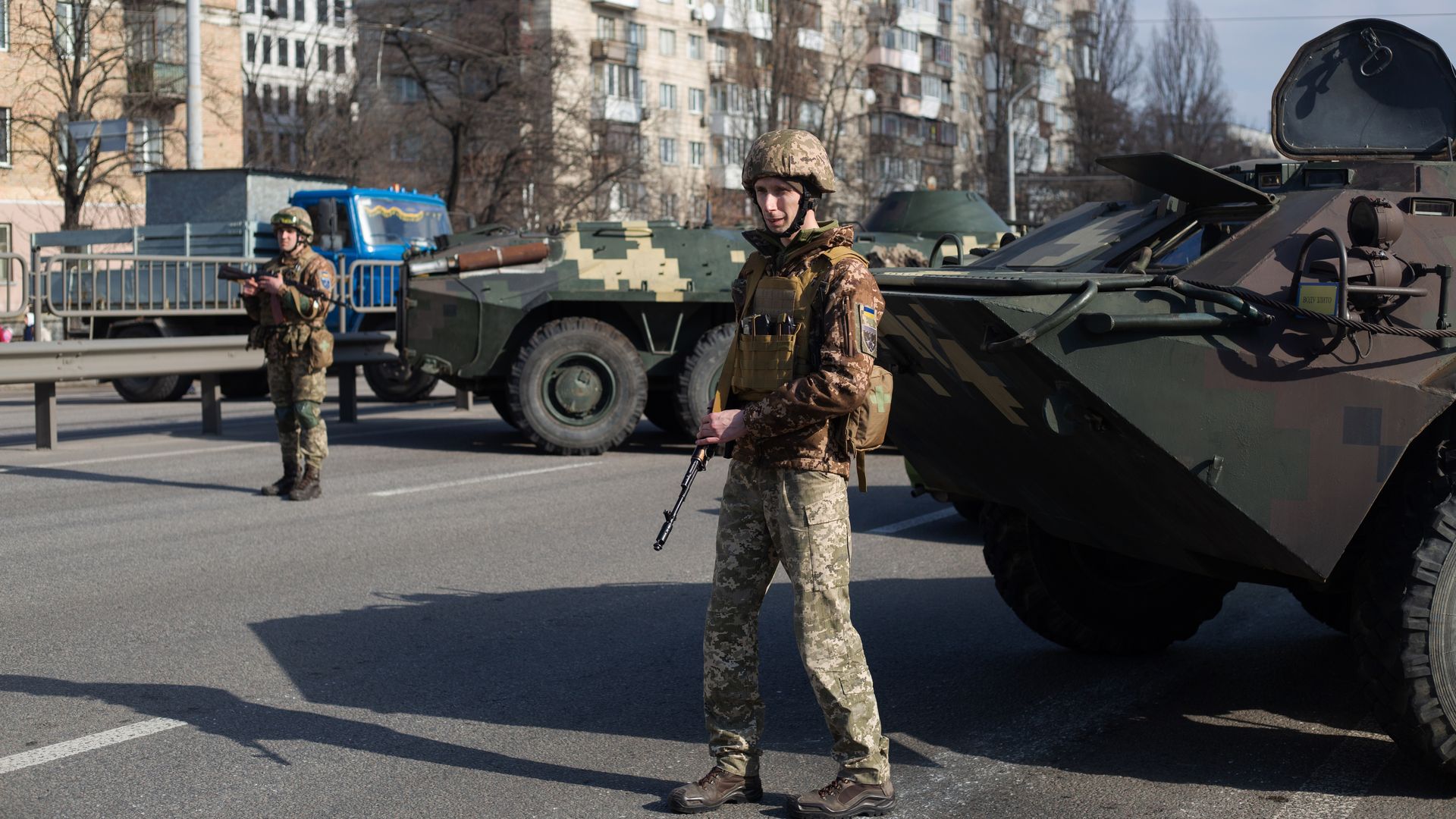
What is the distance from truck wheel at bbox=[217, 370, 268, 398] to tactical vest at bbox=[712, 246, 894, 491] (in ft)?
49.5

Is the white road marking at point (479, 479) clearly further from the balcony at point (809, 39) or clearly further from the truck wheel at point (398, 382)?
the balcony at point (809, 39)

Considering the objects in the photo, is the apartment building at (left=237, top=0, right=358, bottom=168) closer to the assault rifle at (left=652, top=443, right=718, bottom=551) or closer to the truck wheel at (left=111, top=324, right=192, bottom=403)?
the truck wheel at (left=111, top=324, right=192, bottom=403)

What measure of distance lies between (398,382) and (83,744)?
41.6ft

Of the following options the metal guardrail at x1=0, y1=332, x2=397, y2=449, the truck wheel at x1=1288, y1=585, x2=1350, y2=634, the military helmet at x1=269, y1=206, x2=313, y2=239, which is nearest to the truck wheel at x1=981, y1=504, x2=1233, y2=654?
the truck wheel at x1=1288, y1=585, x2=1350, y2=634

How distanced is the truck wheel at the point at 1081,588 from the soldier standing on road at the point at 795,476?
69.0 inches

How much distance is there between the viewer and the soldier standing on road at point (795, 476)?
412 cm

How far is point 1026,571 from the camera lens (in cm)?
585

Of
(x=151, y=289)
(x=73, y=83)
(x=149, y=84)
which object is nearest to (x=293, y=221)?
(x=151, y=289)

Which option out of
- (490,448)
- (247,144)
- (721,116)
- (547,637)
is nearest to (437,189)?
(247,144)

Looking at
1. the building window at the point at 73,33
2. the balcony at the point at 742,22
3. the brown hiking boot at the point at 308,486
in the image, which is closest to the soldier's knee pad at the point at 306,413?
the brown hiking boot at the point at 308,486

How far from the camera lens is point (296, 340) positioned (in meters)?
9.73

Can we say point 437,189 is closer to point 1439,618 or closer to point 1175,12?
point 1175,12

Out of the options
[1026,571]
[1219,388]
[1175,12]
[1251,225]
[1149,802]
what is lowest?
[1149,802]

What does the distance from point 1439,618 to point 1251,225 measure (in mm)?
1334
